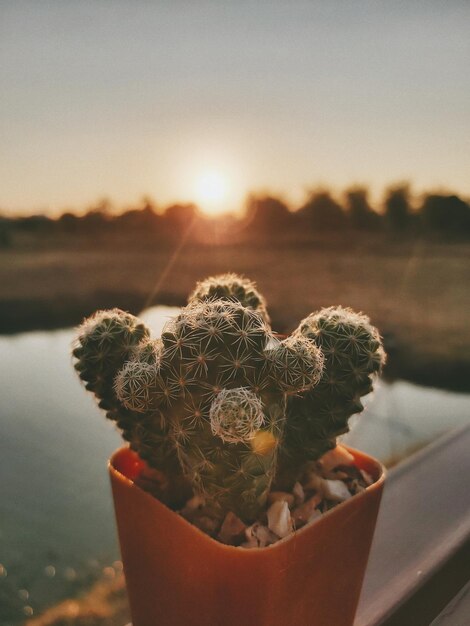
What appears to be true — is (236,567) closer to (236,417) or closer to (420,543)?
(236,417)

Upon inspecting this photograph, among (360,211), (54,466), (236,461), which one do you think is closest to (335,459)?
(236,461)

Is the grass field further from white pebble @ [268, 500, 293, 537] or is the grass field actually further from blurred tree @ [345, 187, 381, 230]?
white pebble @ [268, 500, 293, 537]

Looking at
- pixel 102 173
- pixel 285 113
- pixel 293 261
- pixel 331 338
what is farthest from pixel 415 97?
pixel 331 338

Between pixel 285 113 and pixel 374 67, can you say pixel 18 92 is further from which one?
pixel 374 67

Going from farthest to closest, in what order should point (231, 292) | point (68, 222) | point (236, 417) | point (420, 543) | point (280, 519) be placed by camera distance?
point (68, 222), point (420, 543), point (231, 292), point (280, 519), point (236, 417)

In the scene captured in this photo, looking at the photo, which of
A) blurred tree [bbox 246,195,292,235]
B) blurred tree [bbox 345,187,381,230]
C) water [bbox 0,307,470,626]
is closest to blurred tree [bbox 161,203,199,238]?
blurred tree [bbox 246,195,292,235]

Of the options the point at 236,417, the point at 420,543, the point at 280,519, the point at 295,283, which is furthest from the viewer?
the point at 295,283
